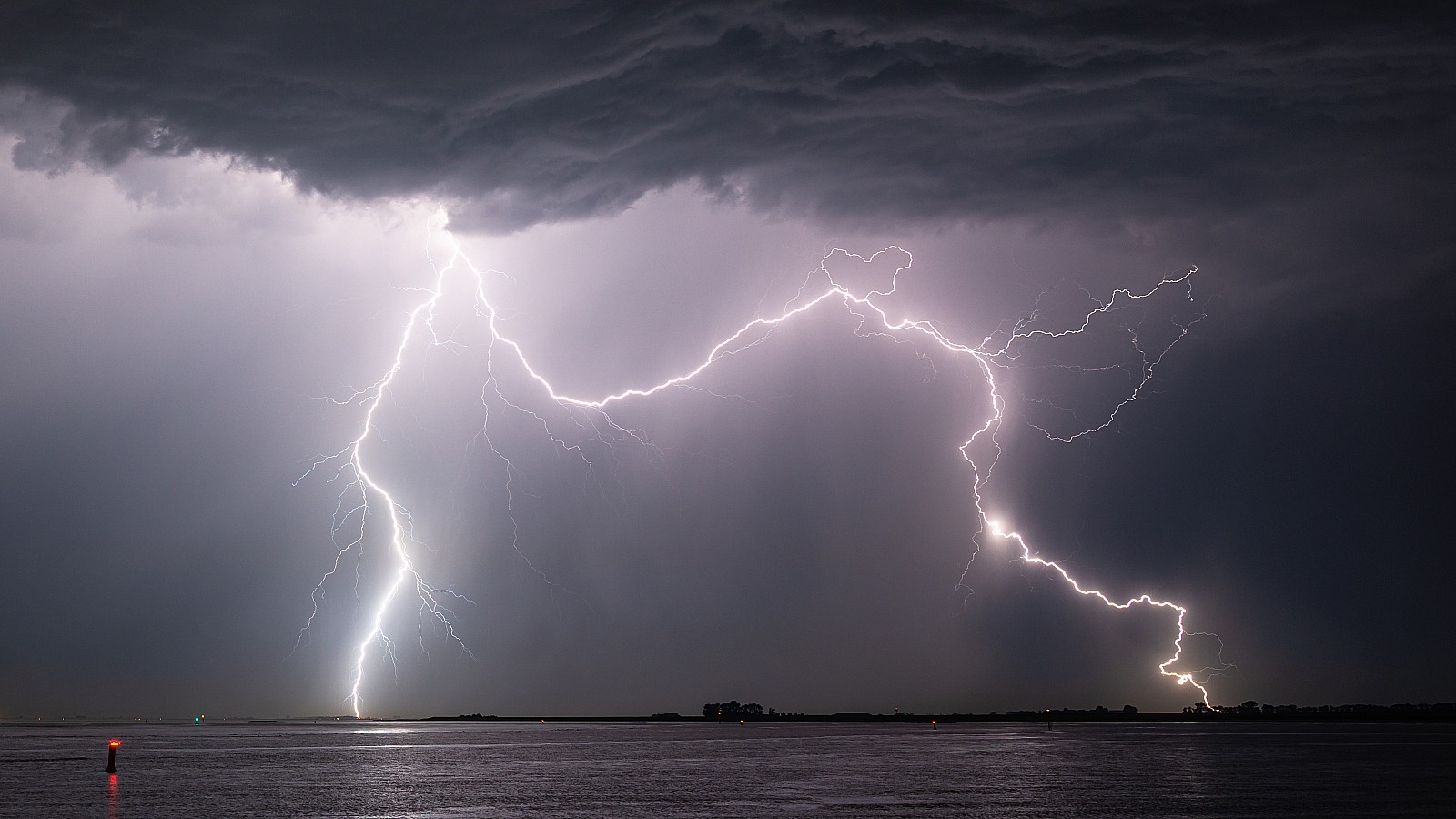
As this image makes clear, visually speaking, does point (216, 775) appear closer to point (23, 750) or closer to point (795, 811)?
point (795, 811)

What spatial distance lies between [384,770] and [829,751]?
2104cm

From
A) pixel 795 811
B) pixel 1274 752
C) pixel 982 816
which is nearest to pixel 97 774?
pixel 795 811

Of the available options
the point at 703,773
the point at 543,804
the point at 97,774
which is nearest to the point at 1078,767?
the point at 703,773

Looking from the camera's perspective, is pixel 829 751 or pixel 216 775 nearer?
pixel 216 775

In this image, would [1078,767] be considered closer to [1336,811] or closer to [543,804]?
[1336,811]

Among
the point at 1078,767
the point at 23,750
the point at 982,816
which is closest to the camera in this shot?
the point at 982,816

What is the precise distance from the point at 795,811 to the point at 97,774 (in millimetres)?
24908

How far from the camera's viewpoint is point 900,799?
24359mm

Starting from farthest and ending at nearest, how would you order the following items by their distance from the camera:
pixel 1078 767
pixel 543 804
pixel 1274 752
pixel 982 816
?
pixel 1274 752, pixel 1078 767, pixel 543 804, pixel 982 816

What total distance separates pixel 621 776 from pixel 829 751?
64.9ft

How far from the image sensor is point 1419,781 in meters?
29.1

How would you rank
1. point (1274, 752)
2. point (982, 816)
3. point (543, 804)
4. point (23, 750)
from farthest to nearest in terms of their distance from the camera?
point (23, 750) → point (1274, 752) → point (543, 804) → point (982, 816)

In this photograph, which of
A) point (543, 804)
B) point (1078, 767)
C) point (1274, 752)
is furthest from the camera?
point (1274, 752)

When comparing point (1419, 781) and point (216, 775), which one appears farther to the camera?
point (216, 775)
